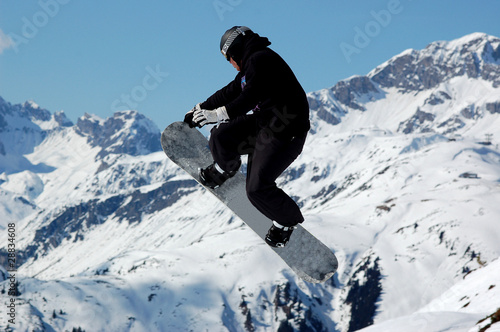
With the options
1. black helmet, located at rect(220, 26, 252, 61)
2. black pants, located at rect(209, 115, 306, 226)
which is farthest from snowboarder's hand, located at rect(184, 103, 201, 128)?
black helmet, located at rect(220, 26, 252, 61)

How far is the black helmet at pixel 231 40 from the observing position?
9734 mm

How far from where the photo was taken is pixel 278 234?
422 inches

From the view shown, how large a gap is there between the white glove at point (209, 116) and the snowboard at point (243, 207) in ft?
2.97

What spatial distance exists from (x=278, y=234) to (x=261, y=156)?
1.74m

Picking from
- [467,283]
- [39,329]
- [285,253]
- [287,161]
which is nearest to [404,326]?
[285,253]

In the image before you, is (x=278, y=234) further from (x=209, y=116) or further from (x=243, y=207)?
(x=209, y=116)

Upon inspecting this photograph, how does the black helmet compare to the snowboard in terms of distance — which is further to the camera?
the snowboard

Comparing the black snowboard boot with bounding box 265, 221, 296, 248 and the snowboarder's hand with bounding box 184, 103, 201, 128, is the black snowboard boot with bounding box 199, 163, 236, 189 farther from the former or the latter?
the black snowboard boot with bounding box 265, 221, 296, 248

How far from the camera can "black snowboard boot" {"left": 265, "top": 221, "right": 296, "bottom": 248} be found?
35.1 feet

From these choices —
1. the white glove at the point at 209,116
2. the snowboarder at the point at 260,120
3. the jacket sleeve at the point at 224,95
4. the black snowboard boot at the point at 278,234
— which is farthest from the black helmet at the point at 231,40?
the black snowboard boot at the point at 278,234

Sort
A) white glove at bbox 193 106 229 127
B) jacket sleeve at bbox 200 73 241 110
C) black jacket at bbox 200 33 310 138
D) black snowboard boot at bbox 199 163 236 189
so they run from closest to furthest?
black jacket at bbox 200 33 310 138, white glove at bbox 193 106 229 127, jacket sleeve at bbox 200 73 241 110, black snowboard boot at bbox 199 163 236 189

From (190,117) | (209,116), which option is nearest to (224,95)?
(190,117)

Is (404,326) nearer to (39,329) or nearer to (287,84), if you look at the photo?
(287,84)

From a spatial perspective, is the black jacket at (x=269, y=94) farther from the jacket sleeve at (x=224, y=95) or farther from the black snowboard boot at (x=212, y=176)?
the black snowboard boot at (x=212, y=176)
